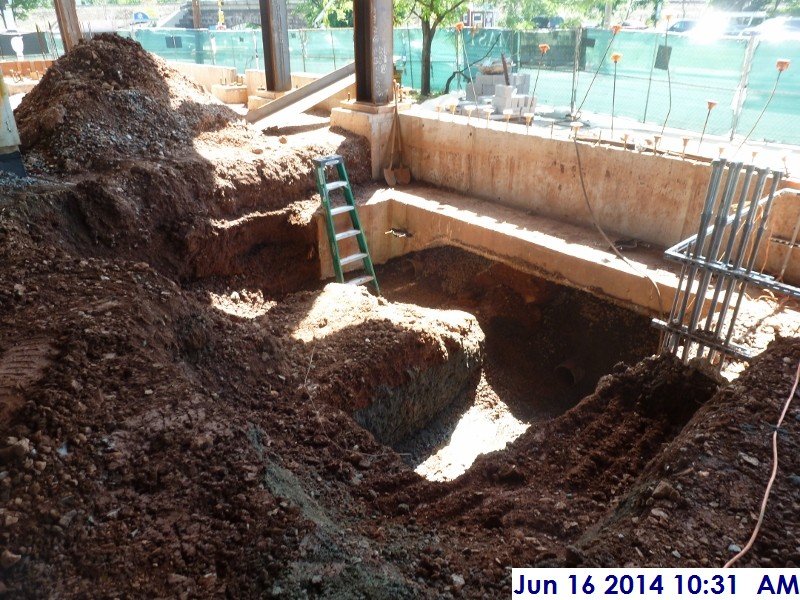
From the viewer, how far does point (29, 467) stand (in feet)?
8.99

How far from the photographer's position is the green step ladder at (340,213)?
7.84 meters

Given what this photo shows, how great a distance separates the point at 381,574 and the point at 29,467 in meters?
1.79

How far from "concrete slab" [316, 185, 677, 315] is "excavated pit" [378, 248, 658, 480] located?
203 mm

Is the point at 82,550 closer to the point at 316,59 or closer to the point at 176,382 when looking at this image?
the point at 176,382

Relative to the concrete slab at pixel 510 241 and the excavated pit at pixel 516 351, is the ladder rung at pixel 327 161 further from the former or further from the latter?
the excavated pit at pixel 516 351

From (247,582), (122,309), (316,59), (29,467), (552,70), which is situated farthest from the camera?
(316,59)

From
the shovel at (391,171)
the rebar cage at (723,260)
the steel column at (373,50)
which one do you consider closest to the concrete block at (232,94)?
the steel column at (373,50)

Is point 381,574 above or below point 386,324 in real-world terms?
above

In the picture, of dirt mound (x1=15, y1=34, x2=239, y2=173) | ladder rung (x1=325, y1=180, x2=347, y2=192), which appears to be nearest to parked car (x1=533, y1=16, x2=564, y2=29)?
dirt mound (x1=15, y1=34, x2=239, y2=173)

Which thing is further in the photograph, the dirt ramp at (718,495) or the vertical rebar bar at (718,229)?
the vertical rebar bar at (718,229)

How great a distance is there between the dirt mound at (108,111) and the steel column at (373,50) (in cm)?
228

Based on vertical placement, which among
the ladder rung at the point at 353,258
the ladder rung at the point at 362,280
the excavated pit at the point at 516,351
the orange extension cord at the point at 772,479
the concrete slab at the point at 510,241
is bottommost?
the excavated pit at the point at 516,351

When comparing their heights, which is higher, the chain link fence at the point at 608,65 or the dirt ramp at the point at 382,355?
the chain link fence at the point at 608,65

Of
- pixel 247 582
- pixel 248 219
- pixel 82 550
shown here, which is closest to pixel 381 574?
pixel 247 582
